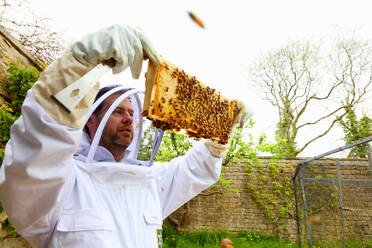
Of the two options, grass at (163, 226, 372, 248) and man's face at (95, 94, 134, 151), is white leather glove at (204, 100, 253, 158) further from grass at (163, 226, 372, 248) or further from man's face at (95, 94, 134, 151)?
grass at (163, 226, 372, 248)

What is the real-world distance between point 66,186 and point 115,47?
2.99ft

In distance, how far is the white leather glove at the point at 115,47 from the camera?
1393 millimetres

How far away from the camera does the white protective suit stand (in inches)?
48.8

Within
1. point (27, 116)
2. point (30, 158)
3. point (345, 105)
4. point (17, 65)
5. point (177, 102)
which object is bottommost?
point (30, 158)

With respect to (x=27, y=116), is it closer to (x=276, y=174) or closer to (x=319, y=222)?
(x=319, y=222)

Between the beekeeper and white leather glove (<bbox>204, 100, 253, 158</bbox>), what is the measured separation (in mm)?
813

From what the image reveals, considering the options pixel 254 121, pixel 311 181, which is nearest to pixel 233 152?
pixel 254 121

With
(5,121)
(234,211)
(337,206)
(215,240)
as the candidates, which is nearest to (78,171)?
(5,121)

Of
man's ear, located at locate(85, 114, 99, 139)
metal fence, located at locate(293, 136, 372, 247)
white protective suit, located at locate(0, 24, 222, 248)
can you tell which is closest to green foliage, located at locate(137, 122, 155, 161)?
white protective suit, located at locate(0, 24, 222, 248)

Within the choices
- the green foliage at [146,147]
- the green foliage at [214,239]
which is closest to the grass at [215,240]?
the green foliage at [214,239]

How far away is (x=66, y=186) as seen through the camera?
1500 mm

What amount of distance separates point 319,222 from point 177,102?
4640 mm

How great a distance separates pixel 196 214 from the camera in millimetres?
8883

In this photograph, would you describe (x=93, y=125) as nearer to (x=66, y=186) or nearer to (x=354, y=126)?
(x=66, y=186)
